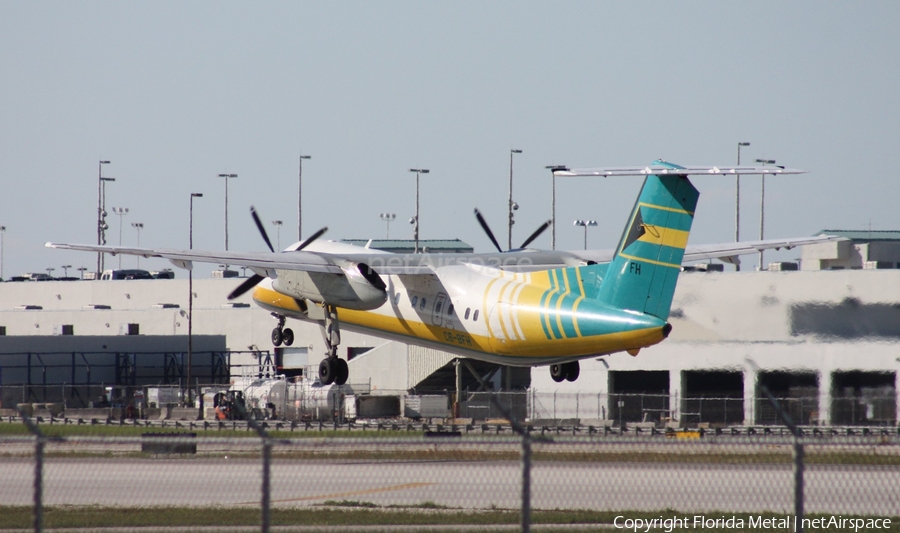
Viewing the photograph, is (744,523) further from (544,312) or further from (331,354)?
(331,354)

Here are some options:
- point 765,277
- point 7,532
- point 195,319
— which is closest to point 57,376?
point 195,319

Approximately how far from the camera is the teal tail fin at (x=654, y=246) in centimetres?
3100

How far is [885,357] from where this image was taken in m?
46.4

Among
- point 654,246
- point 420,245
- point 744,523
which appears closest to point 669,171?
point 654,246

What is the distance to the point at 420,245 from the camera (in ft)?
355

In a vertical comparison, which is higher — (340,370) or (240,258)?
(240,258)

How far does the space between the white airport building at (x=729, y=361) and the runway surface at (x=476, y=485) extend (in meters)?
16.1

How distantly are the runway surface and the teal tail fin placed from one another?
4.82 m

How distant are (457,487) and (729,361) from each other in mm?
26901

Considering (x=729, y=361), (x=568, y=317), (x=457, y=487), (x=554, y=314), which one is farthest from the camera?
(x=729, y=361)

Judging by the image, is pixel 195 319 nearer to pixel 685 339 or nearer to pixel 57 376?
pixel 57 376

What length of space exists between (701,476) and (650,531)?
9.30 m

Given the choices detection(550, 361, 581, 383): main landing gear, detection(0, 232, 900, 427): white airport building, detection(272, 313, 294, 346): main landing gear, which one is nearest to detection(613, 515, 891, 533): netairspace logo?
detection(550, 361, 581, 383): main landing gear

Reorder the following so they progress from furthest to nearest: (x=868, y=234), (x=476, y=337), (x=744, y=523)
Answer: (x=868, y=234)
(x=476, y=337)
(x=744, y=523)
